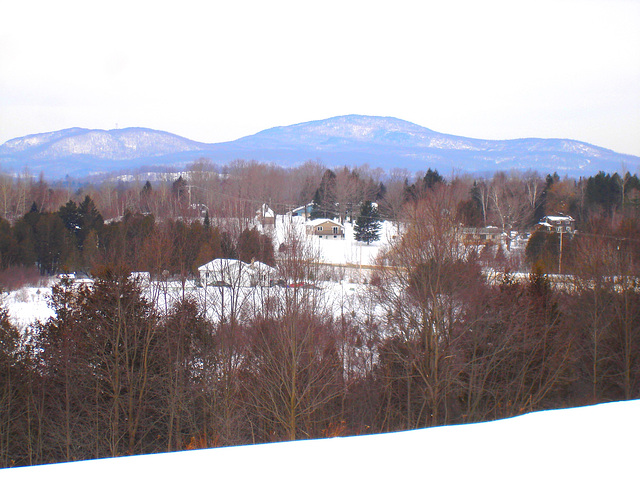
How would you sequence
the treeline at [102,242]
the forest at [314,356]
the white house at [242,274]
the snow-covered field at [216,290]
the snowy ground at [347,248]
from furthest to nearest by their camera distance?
the snowy ground at [347,248]
the treeline at [102,242]
the white house at [242,274]
the snow-covered field at [216,290]
the forest at [314,356]

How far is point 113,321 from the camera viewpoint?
34.5ft

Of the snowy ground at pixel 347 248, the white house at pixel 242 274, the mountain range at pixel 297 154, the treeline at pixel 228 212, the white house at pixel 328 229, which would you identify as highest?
the mountain range at pixel 297 154

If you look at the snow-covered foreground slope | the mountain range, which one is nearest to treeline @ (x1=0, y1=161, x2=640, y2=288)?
the snow-covered foreground slope

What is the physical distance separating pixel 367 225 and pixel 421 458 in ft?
124

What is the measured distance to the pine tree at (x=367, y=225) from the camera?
128ft

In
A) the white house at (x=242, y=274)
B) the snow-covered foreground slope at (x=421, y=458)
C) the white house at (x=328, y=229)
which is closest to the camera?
the snow-covered foreground slope at (x=421, y=458)

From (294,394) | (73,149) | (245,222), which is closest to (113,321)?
(294,394)

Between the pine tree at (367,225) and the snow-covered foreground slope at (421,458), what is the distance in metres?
37.0

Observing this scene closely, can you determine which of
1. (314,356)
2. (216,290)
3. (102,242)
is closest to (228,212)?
(216,290)

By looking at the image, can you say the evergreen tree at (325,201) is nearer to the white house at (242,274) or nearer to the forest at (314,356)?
the white house at (242,274)

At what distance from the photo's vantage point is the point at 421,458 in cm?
199

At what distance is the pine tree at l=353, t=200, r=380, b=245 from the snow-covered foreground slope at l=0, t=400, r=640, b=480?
3695cm

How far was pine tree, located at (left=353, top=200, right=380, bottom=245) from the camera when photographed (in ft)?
128

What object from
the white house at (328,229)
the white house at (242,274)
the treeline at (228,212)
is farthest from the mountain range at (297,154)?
the white house at (242,274)
